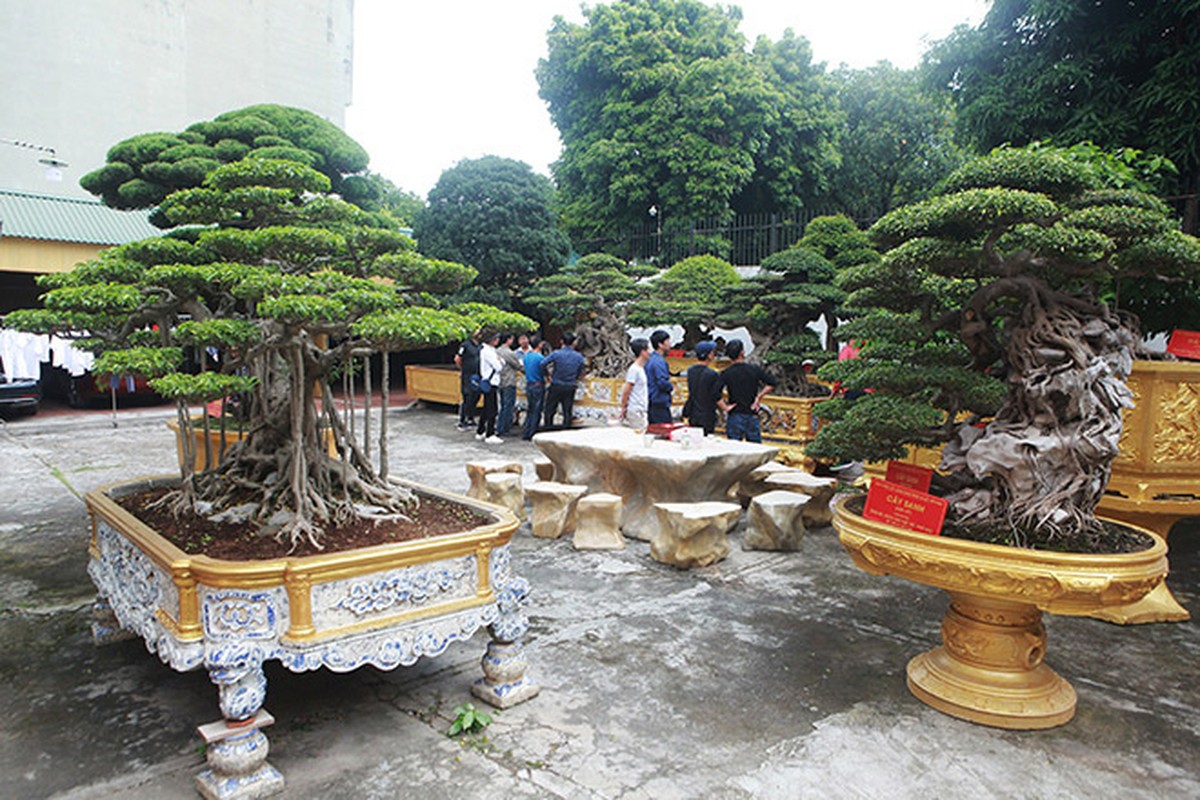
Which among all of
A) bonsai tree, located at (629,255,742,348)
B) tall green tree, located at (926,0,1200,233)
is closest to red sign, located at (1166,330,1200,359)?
tall green tree, located at (926,0,1200,233)

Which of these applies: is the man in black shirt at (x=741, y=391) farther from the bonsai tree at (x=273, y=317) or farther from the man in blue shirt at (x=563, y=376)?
the bonsai tree at (x=273, y=317)

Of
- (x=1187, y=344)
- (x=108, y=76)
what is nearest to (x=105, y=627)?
(x=1187, y=344)

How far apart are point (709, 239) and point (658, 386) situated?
24.3 feet

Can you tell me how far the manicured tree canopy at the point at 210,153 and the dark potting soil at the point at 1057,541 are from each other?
4.63 meters

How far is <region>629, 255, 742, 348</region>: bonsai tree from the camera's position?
1071 cm

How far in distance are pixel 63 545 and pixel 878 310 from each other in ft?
17.9

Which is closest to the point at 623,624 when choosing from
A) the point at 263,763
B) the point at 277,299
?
the point at 263,763

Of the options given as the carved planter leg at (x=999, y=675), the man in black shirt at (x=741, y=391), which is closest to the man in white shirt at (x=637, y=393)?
the man in black shirt at (x=741, y=391)

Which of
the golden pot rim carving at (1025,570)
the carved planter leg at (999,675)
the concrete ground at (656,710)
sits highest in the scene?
the golden pot rim carving at (1025,570)

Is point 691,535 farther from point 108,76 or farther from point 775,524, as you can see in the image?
point 108,76

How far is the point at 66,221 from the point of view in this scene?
11.9 metres

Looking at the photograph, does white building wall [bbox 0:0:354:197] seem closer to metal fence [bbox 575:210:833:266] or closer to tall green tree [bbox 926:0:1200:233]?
metal fence [bbox 575:210:833:266]

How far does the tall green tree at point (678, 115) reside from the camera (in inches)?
594

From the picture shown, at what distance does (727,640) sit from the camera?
12.5 ft
